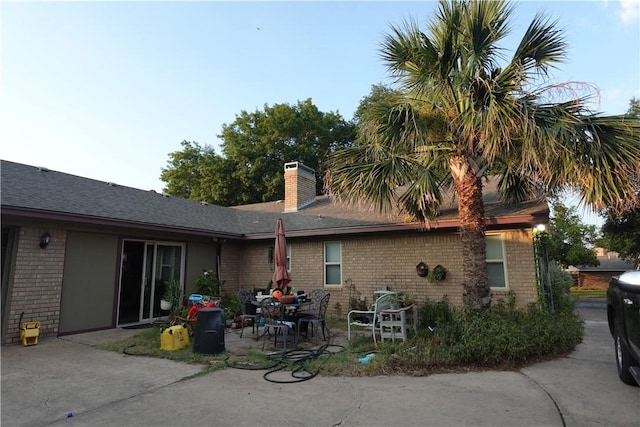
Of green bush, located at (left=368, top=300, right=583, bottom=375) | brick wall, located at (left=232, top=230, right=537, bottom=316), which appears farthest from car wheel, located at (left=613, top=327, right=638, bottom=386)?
brick wall, located at (left=232, top=230, right=537, bottom=316)

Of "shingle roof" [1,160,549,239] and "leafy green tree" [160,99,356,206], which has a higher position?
"leafy green tree" [160,99,356,206]

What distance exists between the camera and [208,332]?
6.44m

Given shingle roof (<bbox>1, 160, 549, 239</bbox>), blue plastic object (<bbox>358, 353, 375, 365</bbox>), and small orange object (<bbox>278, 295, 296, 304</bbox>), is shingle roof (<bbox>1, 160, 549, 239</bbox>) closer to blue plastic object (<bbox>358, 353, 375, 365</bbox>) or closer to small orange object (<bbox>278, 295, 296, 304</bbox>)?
small orange object (<bbox>278, 295, 296, 304</bbox>)

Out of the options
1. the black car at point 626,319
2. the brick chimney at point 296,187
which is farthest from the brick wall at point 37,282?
the black car at point 626,319

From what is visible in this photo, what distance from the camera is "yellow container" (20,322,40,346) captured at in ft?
23.5

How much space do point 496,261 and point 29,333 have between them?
420 inches

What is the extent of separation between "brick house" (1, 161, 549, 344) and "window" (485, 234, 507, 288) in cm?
3

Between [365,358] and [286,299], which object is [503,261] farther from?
[286,299]

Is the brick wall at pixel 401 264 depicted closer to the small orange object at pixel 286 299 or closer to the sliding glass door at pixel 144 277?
the sliding glass door at pixel 144 277

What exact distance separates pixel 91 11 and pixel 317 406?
9.57m

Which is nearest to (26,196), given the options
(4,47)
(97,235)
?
(97,235)

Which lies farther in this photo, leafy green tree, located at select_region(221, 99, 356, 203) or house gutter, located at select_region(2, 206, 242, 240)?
leafy green tree, located at select_region(221, 99, 356, 203)

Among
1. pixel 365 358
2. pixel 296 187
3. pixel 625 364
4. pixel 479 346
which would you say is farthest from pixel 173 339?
pixel 296 187

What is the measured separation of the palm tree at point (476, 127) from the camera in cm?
603
